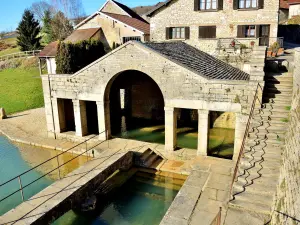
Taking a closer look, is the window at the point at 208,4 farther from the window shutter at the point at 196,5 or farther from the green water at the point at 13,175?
the green water at the point at 13,175

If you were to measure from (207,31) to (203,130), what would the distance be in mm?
13812

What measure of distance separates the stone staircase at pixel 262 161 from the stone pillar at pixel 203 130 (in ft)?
8.56

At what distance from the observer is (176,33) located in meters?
26.2

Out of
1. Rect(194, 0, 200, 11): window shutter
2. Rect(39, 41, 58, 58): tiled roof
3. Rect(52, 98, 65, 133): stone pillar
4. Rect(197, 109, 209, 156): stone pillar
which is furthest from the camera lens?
Rect(39, 41, 58, 58): tiled roof

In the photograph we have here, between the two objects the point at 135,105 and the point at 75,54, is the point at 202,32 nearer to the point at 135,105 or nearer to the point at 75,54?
the point at 135,105

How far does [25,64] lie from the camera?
40906 mm

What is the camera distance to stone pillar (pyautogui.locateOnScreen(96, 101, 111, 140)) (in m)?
16.4

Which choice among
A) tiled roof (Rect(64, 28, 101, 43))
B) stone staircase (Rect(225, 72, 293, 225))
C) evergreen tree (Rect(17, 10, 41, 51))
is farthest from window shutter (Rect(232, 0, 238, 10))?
evergreen tree (Rect(17, 10, 41, 51))

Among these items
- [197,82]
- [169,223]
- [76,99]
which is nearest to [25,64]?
[76,99]

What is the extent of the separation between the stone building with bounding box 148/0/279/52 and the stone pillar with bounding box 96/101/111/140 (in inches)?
433

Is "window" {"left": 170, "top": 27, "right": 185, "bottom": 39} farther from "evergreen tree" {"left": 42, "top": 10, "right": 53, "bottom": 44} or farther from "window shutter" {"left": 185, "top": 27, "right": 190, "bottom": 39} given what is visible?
"evergreen tree" {"left": 42, "top": 10, "right": 53, "bottom": 44}

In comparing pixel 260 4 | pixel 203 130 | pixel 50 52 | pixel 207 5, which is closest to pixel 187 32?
pixel 207 5

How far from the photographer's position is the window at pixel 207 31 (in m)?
24.6

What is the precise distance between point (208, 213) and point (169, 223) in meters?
1.51
